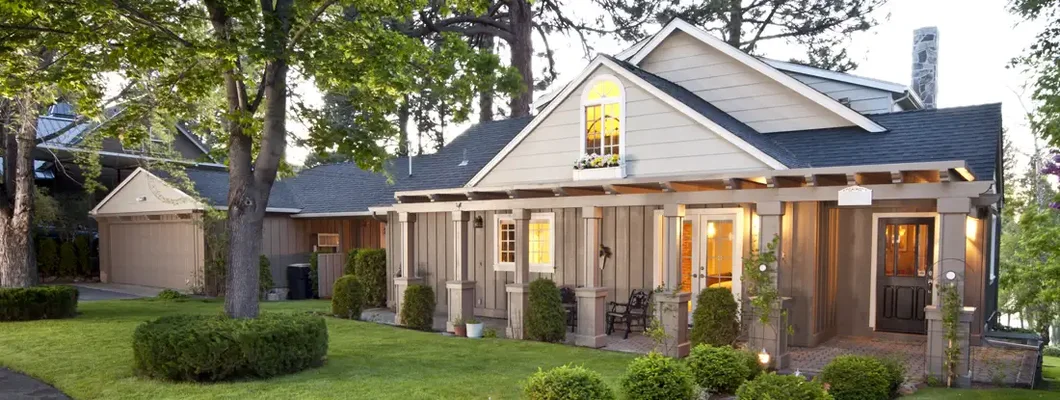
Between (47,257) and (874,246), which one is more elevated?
(874,246)

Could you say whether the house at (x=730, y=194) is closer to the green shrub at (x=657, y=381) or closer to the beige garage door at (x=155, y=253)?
the green shrub at (x=657, y=381)

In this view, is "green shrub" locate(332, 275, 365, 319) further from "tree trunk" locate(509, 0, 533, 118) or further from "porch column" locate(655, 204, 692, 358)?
"tree trunk" locate(509, 0, 533, 118)

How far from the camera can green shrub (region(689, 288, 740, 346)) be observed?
28.3 ft

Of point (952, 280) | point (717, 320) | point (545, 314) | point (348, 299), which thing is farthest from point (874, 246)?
point (348, 299)

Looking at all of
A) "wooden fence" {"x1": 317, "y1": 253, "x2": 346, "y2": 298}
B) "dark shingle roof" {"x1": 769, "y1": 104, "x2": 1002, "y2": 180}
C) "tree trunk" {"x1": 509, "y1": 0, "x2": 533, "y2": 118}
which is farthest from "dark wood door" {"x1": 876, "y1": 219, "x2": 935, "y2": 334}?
"wooden fence" {"x1": 317, "y1": 253, "x2": 346, "y2": 298}

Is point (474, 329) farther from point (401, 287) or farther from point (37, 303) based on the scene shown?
point (37, 303)

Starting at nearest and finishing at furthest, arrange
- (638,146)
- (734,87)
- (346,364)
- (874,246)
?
(346,364), (874,246), (638,146), (734,87)

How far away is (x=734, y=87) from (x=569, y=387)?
769 centimetres

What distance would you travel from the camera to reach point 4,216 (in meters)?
12.6

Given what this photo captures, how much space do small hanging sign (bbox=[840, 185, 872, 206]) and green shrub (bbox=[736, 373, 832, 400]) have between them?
2.99 m

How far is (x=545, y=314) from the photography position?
10258 millimetres

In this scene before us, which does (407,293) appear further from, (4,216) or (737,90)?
(4,216)

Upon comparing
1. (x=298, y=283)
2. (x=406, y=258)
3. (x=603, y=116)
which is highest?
(x=603, y=116)

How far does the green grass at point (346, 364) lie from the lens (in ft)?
22.7
